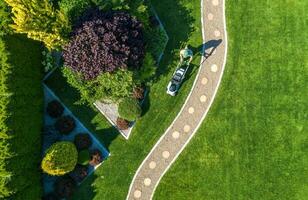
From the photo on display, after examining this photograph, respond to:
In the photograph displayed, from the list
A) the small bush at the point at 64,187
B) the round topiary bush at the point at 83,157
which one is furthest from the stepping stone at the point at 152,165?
the small bush at the point at 64,187

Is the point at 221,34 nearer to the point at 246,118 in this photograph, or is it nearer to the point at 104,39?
the point at 246,118

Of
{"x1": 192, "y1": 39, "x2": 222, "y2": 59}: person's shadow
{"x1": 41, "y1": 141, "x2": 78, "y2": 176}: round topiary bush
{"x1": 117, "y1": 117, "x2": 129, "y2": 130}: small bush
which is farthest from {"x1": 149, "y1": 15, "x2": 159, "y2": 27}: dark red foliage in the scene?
{"x1": 41, "y1": 141, "x2": 78, "y2": 176}: round topiary bush

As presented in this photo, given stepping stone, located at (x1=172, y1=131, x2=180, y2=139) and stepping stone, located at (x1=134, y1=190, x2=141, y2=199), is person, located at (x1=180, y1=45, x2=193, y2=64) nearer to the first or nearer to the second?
stepping stone, located at (x1=172, y1=131, x2=180, y2=139)

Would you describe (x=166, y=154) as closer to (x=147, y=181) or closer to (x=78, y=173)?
(x=147, y=181)

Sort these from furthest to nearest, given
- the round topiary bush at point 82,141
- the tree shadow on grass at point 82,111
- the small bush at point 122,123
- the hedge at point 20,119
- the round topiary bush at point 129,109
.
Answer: the tree shadow on grass at point 82,111
the small bush at point 122,123
the round topiary bush at point 82,141
the round topiary bush at point 129,109
the hedge at point 20,119

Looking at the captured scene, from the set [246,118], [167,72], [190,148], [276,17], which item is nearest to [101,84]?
[167,72]

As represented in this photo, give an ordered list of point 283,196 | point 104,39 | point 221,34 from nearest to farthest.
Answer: point 104,39, point 283,196, point 221,34

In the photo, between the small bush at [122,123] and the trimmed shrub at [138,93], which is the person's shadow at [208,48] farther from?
the small bush at [122,123]
